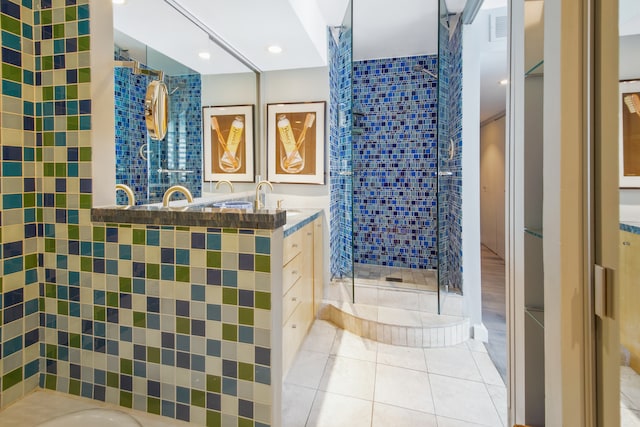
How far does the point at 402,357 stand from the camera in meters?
2.33

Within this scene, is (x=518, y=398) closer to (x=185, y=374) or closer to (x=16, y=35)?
(x=185, y=374)

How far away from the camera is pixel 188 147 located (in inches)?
91.0

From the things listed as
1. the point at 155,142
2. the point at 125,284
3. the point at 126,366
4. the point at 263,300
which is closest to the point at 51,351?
the point at 126,366

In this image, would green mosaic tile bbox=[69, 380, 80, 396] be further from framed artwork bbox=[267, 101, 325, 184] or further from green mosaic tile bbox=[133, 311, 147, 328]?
framed artwork bbox=[267, 101, 325, 184]

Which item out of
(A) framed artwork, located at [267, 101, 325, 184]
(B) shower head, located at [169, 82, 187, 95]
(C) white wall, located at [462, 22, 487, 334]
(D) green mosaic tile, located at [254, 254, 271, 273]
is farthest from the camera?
(A) framed artwork, located at [267, 101, 325, 184]

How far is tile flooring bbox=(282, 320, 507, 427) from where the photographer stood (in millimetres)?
1701

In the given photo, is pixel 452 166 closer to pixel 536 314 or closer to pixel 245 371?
pixel 536 314

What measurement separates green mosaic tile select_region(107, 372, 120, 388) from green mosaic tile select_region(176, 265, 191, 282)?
17.9 inches

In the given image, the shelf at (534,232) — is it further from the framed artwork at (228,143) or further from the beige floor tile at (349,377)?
the framed artwork at (228,143)

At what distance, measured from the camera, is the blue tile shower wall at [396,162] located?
4.05m

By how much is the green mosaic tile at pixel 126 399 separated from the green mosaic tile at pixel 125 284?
374 mm

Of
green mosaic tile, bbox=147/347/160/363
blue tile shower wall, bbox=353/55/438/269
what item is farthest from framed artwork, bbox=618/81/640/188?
blue tile shower wall, bbox=353/55/438/269

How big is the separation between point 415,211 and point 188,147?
2.92 m

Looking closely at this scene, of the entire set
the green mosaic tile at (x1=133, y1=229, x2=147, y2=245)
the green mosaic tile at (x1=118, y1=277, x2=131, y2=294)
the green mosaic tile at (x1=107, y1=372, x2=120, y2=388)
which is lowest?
the green mosaic tile at (x1=107, y1=372, x2=120, y2=388)
